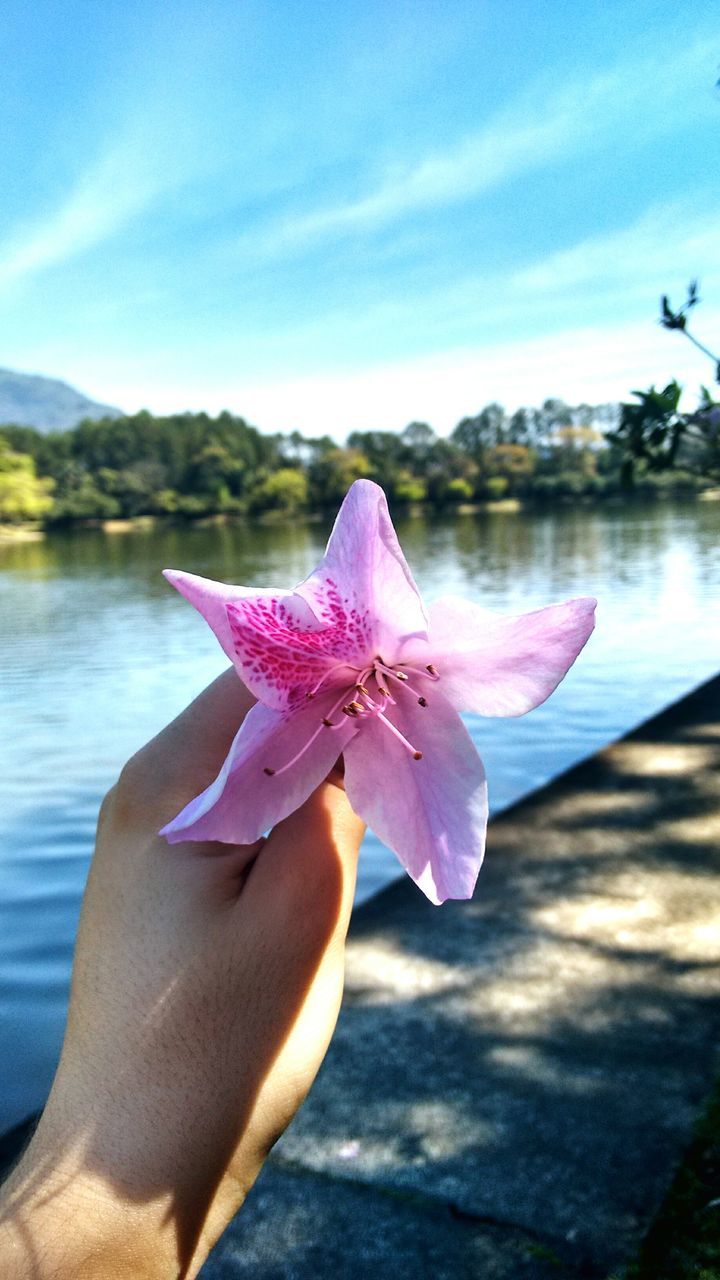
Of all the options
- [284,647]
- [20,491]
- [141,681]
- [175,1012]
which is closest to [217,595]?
[284,647]

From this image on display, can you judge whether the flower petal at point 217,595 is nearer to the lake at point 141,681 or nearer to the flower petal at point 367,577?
the flower petal at point 367,577

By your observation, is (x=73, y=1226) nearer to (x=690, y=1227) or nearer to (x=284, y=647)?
(x=284, y=647)

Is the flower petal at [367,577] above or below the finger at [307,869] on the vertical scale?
above

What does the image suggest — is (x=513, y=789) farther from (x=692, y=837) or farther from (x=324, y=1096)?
(x=324, y=1096)

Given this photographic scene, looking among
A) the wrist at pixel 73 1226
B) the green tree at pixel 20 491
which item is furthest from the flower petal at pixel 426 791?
→ the green tree at pixel 20 491

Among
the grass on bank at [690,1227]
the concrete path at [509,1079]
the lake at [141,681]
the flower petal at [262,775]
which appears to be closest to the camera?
the flower petal at [262,775]

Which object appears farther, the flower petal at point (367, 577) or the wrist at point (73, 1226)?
the wrist at point (73, 1226)
